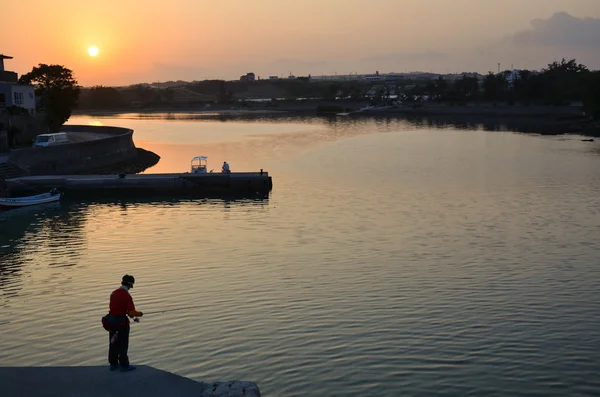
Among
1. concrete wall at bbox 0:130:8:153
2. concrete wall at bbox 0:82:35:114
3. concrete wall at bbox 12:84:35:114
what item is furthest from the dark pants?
concrete wall at bbox 12:84:35:114

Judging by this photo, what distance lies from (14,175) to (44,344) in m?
40.7

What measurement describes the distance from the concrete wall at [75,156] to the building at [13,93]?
10.4 metres

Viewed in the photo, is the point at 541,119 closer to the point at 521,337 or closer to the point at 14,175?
the point at 14,175

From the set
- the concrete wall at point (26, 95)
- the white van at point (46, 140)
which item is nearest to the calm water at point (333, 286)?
the white van at point (46, 140)

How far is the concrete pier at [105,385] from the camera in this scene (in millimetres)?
14852

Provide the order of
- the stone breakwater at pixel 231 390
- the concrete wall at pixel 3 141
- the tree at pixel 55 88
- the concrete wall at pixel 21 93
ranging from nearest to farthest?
the stone breakwater at pixel 231 390 → the concrete wall at pixel 3 141 → the concrete wall at pixel 21 93 → the tree at pixel 55 88

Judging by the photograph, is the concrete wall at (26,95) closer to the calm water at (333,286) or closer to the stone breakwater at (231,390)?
the calm water at (333,286)

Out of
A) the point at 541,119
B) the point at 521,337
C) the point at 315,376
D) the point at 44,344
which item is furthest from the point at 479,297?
the point at 541,119

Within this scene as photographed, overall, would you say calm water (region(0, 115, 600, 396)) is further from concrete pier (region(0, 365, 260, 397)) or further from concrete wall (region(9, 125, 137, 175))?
concrete wall (region(9, 125, 137, 175))

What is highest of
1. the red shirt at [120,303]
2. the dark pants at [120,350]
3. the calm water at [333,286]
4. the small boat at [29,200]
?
the red shirt at [120,303]

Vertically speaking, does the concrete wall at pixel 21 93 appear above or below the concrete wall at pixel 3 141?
above

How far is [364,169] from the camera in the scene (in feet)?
261

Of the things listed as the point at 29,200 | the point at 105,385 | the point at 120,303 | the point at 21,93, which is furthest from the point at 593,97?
the point at 105,385

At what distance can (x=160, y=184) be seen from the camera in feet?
200
